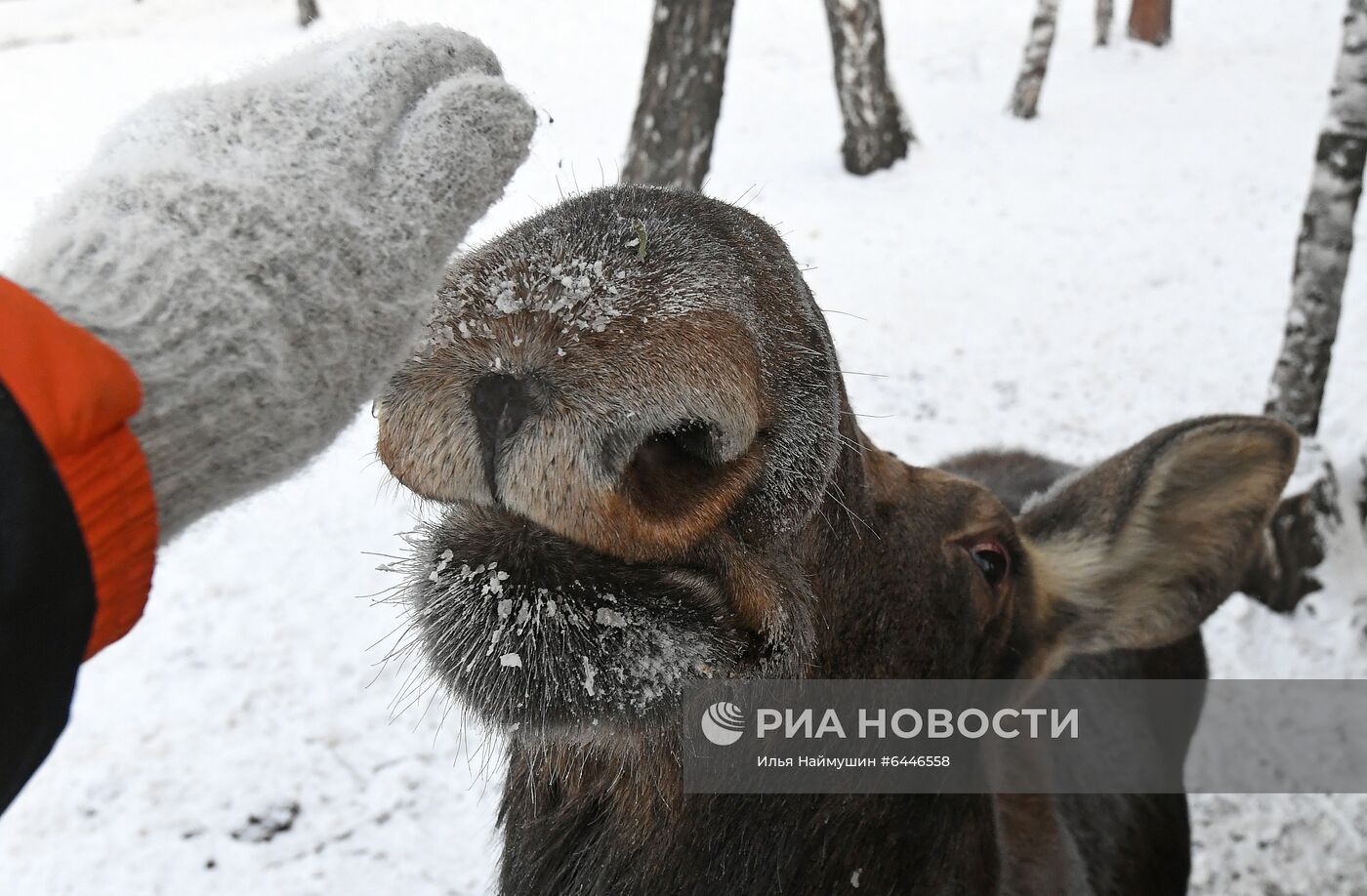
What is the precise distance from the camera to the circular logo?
1745 mm

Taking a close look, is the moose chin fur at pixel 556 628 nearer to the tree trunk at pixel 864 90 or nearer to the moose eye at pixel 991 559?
the moose eye at pixel 991 559

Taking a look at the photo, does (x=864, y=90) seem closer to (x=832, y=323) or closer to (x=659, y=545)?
(x=832, y=323)

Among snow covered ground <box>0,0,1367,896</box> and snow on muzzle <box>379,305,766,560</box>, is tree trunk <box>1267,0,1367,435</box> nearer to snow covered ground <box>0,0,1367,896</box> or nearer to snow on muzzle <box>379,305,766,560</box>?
snow covered ground <box>0,0,1367,896</box>

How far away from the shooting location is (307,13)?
18875 mm

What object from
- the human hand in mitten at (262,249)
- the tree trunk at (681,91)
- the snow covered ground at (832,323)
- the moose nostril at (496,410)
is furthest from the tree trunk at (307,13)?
the moose nostril at (496,410)

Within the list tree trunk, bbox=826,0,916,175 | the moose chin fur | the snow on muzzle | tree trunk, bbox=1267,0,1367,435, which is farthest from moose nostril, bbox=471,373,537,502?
tree trunk, bbox=826,0,916,175

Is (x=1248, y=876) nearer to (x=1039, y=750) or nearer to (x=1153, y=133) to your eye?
(x=1039, y=750)

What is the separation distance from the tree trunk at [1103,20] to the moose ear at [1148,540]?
21.3 meters

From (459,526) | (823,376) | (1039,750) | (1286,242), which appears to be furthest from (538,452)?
(1286,242)

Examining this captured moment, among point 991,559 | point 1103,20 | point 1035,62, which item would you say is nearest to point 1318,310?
point 991,559

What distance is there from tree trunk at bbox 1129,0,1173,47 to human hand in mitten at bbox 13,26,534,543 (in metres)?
23.5

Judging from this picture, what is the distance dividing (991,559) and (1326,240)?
5634mm

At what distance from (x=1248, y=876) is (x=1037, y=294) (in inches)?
283

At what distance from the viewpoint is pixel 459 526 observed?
1.52m
